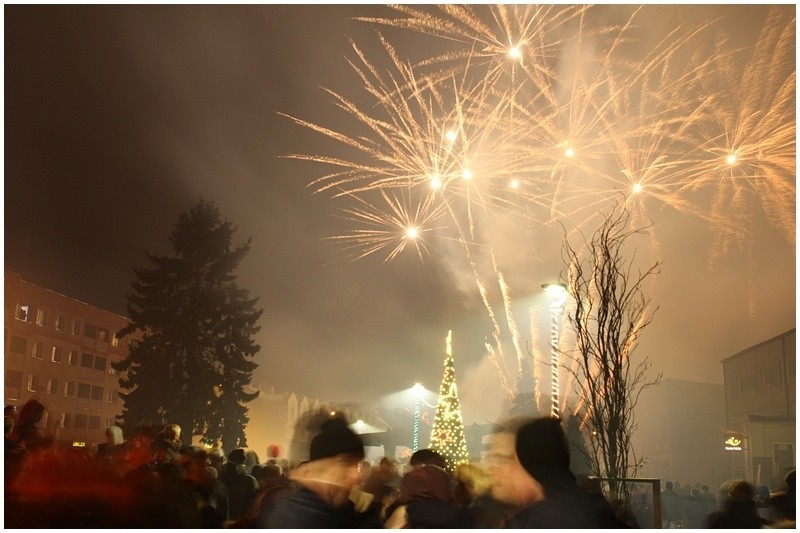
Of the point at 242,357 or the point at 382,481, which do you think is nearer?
the point at 382,481

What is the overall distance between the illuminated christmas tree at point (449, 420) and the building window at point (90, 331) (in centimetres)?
5002

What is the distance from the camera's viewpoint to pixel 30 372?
58188 mm

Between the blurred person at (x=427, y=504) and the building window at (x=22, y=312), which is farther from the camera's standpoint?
the building window at (x=22, y=312)

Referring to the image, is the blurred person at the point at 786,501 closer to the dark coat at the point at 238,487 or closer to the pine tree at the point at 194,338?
the dark coat at the point at 238,487

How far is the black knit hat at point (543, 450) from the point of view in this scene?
4.04m

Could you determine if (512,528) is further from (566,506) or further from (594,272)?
(594,272)

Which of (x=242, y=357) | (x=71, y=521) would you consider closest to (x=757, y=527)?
(x=71, y=521)

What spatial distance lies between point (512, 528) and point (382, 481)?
5.18 metres

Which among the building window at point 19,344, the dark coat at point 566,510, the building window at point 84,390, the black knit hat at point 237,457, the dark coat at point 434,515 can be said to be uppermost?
the building window at point 19,344

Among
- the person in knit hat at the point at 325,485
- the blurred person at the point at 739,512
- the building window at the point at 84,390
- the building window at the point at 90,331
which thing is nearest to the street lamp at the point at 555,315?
the blurred person at the point at 739,512

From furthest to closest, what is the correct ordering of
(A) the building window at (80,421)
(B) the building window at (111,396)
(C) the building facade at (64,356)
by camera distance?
(B) the building window at (111,396) < (A) the building window at (80,421) < (C) the building facade at (64,356)

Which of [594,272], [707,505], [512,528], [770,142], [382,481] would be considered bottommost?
[707,505]

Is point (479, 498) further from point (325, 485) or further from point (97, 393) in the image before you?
point (97, 393)

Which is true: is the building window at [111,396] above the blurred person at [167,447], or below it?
below
